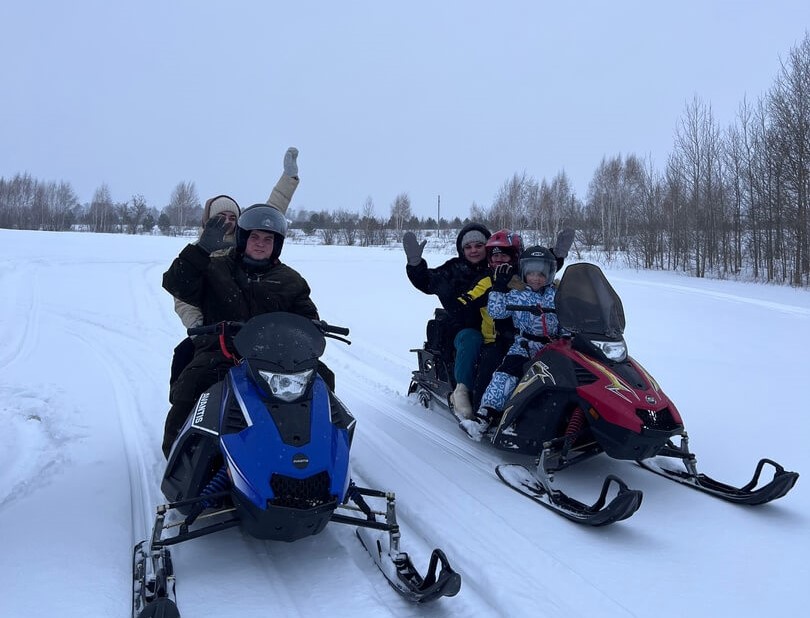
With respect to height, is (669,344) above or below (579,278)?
below

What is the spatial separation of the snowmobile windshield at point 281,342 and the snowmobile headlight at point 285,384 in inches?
1.5

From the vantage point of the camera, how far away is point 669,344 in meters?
8.39

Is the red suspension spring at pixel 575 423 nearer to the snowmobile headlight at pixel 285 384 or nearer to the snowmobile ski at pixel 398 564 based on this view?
the snowmobile ski at pixel 398 564

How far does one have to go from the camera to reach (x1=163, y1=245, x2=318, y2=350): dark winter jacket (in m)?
3.40

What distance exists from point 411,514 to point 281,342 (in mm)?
1222

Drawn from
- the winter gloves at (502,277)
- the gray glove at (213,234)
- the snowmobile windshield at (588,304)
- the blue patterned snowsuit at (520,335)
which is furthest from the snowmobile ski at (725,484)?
the gray glove at (213,234)

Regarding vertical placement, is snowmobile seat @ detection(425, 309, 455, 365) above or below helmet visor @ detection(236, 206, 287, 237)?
below

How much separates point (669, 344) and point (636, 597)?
6669 mm

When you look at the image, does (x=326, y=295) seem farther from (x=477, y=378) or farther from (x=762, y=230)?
(x=762, y=230)

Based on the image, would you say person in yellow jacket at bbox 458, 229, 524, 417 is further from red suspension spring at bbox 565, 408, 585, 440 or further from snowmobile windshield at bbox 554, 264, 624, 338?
red suspension spring at bbox 565, 408, 585, 440

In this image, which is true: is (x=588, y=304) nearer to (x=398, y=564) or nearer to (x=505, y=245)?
(x=505, y=245)

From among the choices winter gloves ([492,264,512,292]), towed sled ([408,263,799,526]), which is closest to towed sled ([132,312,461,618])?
towed sled ([408,263,799,526])

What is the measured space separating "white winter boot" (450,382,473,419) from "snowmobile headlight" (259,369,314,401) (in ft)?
6.85

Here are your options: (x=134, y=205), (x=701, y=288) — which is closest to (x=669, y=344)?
(x=701, y=288)
